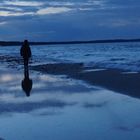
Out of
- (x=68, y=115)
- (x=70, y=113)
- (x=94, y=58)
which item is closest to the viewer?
(x=68, y=115)

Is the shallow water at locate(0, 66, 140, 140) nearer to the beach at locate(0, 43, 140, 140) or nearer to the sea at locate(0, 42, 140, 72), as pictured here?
the beach at locate(0, 43, 140, 140)

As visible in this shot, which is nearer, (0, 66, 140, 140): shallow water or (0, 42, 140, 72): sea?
(0, 66, 140, 140): shallow water

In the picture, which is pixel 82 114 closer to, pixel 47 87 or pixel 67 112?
pixel 67 112

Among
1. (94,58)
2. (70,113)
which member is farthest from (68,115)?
(94,58)

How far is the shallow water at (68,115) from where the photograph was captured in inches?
379

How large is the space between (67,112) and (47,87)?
6.77 metres

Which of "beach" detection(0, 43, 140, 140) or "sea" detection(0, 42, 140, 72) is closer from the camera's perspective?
"beach" detection(0, 43, 140, 140)

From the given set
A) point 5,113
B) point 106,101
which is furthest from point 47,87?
point 5,113

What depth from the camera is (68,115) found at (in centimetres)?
1184

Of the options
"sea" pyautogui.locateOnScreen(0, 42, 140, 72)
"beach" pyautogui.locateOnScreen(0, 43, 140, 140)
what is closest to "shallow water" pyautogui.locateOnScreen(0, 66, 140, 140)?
"beach" pyautogui.locateOnScreen(0, 43, 140, 140)

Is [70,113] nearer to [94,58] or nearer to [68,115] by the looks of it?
[68,115]

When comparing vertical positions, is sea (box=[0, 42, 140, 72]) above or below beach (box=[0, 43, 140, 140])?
below

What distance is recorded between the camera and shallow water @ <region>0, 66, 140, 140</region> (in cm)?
962

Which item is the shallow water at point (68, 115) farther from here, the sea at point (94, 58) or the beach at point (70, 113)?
the sea at point (94, 58)
